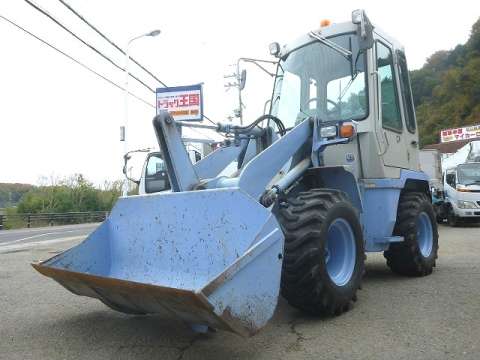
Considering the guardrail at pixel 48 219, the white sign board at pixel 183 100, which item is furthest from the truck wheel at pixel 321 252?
the guardrail at pixel 48 219

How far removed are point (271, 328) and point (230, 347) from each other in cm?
58

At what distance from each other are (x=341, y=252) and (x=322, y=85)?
7.07 feet

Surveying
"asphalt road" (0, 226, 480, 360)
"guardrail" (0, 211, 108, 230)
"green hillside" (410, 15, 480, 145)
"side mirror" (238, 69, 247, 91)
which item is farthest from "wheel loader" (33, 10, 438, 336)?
"green hillside" (410, 15, 480, 145)

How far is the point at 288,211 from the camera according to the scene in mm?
4141

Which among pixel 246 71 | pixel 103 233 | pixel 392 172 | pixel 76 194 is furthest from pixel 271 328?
pixel 76 194

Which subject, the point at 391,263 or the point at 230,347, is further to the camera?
the point at 391,263

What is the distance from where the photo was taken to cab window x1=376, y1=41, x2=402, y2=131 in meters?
5.87

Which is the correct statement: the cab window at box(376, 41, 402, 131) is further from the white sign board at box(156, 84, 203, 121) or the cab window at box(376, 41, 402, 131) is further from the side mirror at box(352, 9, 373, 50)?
the white sign board at box(156, 84, 203, 121)

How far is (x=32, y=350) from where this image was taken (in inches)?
151

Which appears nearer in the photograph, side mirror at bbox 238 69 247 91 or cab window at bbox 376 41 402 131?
cab window at bbox 376 41 402 131

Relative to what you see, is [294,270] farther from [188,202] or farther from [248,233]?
[188,202]

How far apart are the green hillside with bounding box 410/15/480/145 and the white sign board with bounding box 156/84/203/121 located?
1763 inches

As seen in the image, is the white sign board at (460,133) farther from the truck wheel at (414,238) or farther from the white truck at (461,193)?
the truck wheel at (414,238)

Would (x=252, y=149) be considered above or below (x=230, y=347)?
above
